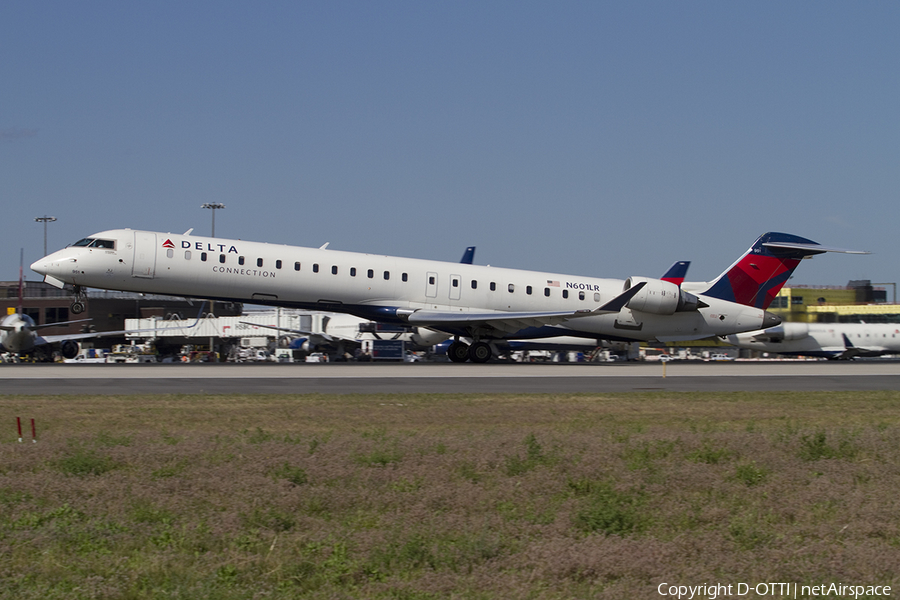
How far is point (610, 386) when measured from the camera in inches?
918

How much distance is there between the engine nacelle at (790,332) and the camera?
4919cm

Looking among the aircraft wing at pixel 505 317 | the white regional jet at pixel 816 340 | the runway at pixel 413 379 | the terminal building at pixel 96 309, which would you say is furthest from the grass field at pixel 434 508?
the terminal building at pixel 96 309

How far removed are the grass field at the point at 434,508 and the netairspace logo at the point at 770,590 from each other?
0.50ft

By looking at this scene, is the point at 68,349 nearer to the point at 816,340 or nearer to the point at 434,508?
the point at 816,340

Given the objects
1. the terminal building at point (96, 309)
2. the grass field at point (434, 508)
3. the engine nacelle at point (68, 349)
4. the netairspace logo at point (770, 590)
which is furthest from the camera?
the terminal building at point (96, 309)

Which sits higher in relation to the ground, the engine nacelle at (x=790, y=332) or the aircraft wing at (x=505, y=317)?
the aircraft wing at (x=505, y=317)

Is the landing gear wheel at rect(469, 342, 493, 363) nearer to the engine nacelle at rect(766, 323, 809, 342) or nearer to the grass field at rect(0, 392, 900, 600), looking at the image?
the grass field at rect(0, 392, 900, 600)

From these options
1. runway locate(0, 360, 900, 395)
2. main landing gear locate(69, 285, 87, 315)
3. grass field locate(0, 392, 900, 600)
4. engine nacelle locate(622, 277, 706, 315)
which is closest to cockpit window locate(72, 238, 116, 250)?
main landing gear locate(69, 285, 87, 315)

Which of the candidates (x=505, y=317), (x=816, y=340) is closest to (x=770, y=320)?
(x=505, y=317)

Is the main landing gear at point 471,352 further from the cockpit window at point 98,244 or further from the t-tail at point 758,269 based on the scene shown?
the cockpit window at point 98,244

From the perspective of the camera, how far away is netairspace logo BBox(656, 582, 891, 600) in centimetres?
600

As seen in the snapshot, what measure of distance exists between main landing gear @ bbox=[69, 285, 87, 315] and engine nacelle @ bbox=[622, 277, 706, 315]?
66.5 feet

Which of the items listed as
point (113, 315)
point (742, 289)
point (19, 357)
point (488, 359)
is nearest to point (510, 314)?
point (488, 359)

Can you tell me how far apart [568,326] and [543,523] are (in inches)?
1021
